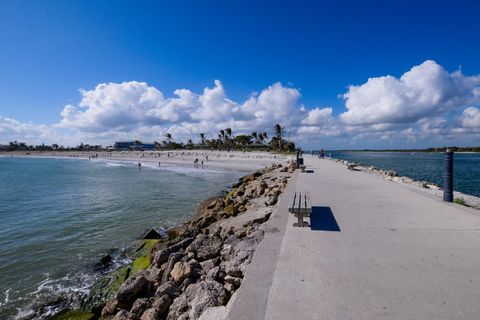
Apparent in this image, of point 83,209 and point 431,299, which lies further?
point 83,209

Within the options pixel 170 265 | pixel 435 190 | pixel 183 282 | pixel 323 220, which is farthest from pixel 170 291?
pixel 435 190

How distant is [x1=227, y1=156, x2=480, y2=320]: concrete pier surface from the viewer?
2.63 meters

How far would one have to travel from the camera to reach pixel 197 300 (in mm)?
3430

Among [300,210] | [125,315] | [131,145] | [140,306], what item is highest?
[131,145]

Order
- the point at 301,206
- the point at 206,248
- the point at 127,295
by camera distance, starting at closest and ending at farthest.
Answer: the point at 127,295 → the point at 301,206 → the point at 206,248

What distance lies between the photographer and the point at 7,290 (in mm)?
6762

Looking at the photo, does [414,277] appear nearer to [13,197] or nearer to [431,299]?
[431,299]

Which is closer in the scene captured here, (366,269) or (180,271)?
(366,269)

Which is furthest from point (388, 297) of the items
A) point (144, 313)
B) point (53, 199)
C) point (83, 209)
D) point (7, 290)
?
point (53, 199)

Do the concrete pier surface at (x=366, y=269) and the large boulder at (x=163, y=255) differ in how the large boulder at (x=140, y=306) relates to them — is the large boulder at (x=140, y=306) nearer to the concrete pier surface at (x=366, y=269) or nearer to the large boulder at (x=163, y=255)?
the large boulder at (x=163, y=255)

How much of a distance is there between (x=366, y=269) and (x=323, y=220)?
2331 millimetres

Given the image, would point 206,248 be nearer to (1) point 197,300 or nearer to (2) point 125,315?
(2) point 125,315

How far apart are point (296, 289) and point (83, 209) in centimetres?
1560

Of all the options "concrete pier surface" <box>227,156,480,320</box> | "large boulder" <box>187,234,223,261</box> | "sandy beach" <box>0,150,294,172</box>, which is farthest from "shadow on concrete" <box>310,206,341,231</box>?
"sandy beach" <box>0,150,294,172</box>
